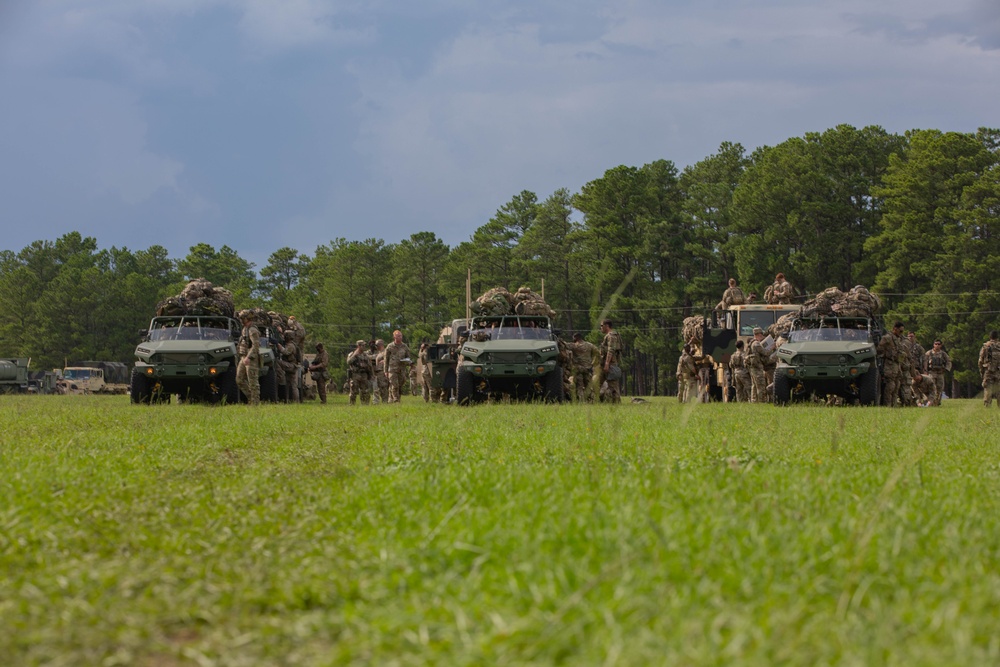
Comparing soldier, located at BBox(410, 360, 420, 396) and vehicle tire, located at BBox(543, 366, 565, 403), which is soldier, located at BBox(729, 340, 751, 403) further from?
soldier, located at BBox(410, 360, 420, 396)

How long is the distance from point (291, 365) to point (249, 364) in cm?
543

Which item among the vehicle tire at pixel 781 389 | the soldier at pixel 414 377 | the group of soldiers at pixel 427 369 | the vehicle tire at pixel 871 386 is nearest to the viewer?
the vehicle tire at pixel 871 386

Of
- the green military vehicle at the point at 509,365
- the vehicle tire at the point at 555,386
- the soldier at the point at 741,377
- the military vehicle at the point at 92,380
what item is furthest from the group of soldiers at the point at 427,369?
the military vehicle at the point at 92,380

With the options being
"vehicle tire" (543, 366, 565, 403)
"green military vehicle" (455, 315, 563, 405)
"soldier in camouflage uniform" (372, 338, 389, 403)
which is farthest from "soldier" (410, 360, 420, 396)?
"vehicle tire" (543, 366, 565, 403)

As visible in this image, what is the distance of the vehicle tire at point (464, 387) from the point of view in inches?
888

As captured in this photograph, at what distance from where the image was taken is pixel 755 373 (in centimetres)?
2644

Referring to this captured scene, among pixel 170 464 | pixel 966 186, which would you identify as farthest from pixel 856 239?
pixel 170 464

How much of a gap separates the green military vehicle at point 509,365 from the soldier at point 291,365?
21.1ft

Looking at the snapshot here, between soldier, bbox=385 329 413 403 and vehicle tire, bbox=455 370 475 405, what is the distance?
6429mm

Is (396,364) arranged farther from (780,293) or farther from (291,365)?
(780,293)

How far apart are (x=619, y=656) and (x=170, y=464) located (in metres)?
5.93

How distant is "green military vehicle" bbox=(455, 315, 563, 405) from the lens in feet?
73.6

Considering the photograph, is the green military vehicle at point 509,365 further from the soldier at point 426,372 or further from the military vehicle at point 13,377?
the military vehicle at point 13,377

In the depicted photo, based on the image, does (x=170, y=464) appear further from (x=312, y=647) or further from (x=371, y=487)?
(x=312, y=647)
